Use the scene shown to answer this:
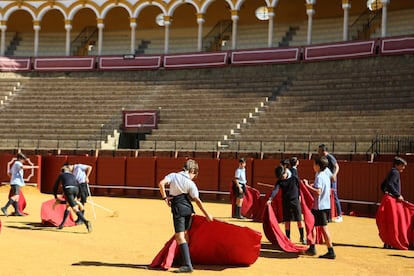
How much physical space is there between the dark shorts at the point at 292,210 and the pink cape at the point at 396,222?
1257 mm

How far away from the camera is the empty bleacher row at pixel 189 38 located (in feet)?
89.1

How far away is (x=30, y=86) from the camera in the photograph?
28906mm

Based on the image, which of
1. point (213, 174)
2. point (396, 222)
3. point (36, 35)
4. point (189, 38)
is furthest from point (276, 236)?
point (36, 35)

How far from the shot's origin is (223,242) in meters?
7.44

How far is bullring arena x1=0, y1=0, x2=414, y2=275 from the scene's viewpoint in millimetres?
9273

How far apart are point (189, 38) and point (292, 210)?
78.6ft

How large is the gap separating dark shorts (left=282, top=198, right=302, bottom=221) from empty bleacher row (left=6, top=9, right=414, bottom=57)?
18941 mm

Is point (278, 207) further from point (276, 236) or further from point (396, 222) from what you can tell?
point (396, 222)

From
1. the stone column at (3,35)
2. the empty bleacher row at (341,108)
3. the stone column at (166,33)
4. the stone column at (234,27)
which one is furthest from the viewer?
the stone column at (3,35)

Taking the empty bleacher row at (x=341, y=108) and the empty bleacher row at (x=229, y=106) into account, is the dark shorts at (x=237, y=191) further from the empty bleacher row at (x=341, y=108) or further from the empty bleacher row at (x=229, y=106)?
the empty bleacher row at (x=229, y=106)

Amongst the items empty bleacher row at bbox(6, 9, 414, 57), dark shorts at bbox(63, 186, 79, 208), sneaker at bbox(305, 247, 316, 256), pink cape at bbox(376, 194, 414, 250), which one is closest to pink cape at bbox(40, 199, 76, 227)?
dark shorts at bbox(63, 186, 79, 208)

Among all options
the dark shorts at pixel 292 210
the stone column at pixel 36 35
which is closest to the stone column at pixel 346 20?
the stone column at pixel 36 35

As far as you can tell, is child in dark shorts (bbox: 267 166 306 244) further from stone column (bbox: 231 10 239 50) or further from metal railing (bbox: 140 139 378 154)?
stone column (bbox: 231 10 239 50)

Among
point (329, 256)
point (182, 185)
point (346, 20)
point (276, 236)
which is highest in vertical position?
point (346, 20)
